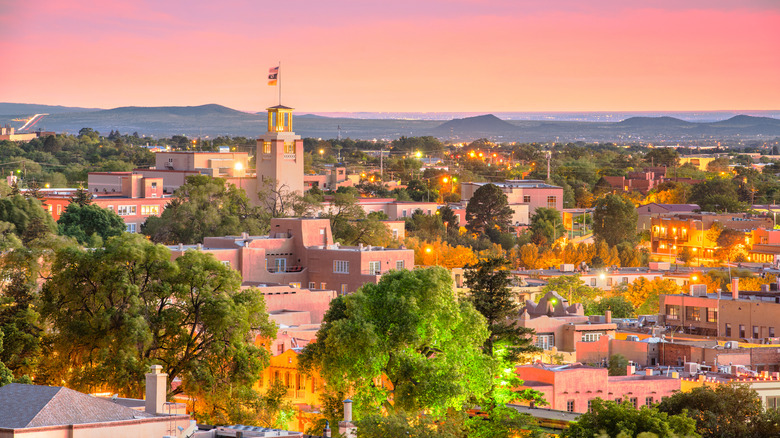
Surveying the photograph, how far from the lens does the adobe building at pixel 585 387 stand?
148 ft

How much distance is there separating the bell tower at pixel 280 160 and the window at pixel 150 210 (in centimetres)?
728

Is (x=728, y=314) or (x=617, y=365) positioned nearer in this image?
(x=617, y=365)

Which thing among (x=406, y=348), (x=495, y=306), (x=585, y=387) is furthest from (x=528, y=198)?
(x=406, y=348)

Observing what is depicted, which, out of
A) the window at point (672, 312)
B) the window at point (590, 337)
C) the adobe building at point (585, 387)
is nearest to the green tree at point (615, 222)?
the window at point (672, 312)

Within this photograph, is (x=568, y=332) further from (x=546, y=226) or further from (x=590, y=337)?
(x=546, y=226)

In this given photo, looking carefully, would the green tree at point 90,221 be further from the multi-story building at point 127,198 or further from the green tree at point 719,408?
the green tree at point 719,408

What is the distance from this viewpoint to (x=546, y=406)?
44562mm

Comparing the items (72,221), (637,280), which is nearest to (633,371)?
(637,280)

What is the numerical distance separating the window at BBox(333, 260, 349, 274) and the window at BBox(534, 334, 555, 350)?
9941 millimetres

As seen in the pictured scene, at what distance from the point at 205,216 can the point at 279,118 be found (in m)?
20.9

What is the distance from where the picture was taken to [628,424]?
34.3 m

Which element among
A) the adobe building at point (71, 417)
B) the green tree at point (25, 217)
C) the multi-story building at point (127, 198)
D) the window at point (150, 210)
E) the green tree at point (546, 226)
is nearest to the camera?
the adobe building at point (71, 417)

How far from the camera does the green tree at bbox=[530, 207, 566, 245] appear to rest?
10714 cm

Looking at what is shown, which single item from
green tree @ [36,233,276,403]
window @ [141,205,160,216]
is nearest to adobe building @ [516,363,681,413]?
green tree @ [36,233,276,403]
